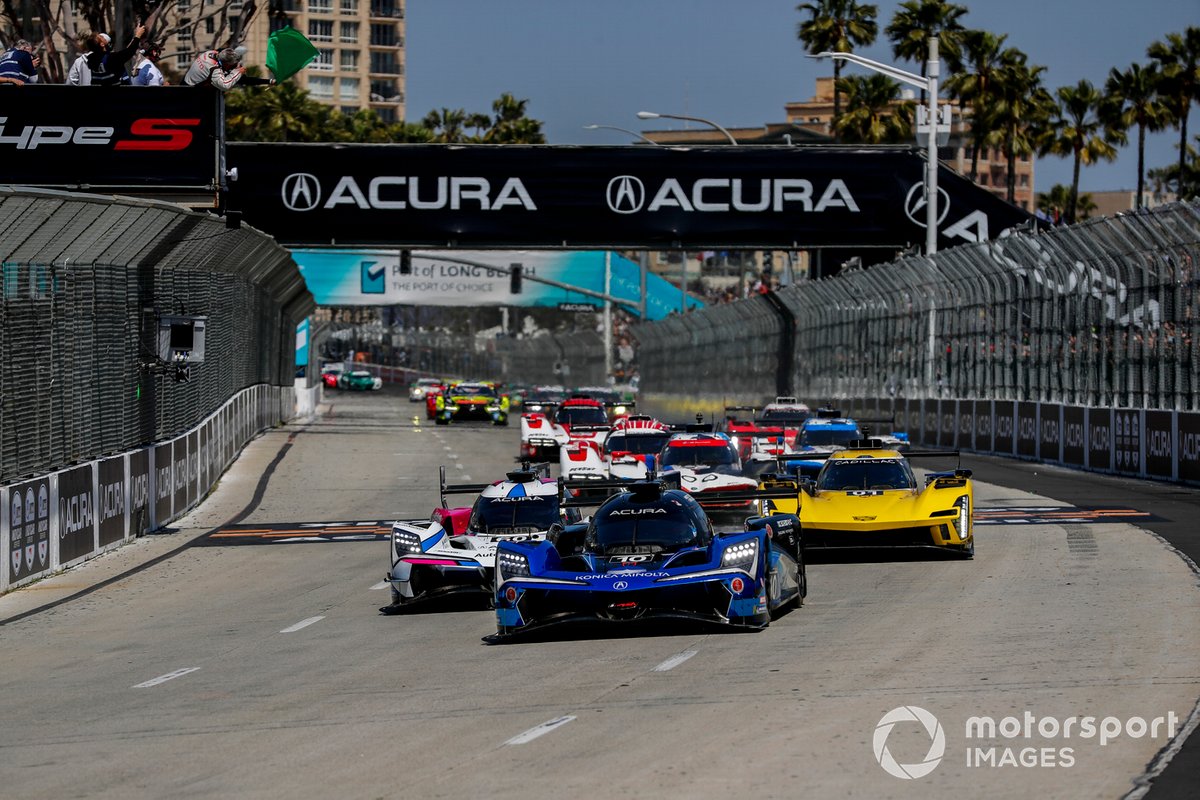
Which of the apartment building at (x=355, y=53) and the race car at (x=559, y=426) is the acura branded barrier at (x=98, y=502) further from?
the apartment building at (x=355, y=53)

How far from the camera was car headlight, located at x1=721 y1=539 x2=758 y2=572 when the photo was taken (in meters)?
14.4

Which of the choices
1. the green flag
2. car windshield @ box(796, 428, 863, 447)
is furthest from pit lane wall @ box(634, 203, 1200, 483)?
the green flag

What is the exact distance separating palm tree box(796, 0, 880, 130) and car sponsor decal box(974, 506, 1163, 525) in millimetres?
52809

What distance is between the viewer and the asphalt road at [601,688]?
895cm

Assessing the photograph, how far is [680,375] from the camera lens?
77.9 meters

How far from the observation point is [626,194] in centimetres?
4378

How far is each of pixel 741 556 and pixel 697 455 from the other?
1455 centimetres

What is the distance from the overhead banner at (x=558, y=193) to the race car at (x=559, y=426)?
13.5 ft

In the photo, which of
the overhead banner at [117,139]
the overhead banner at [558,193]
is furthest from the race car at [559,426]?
the overhead banner at [117,139]

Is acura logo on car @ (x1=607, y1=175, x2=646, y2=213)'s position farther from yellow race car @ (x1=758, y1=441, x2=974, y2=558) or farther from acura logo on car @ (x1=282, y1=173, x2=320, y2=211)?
yellow race car @ (x1=758, y1=441, x2=974, y2=558)

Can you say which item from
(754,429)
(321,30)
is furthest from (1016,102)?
(321,30)

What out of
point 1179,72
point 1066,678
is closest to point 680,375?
point 1179,72

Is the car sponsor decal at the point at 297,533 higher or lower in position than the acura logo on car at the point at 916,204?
lower

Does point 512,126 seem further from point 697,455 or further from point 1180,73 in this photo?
point 697,455
